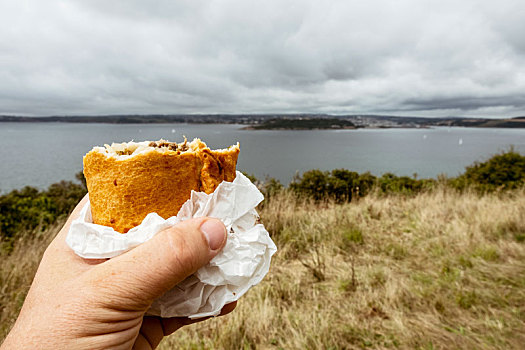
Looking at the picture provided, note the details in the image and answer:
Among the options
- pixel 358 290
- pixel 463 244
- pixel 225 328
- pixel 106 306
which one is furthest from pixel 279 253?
pixel 106 306

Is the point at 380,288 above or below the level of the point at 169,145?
below

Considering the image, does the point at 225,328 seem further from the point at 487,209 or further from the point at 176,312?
the point at 487,209

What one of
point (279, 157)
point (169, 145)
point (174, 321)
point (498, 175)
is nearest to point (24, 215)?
point (174, 321)

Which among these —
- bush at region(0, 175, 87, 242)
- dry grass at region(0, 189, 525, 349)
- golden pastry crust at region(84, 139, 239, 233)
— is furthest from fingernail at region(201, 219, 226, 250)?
bush at region(0, 175, 87, 242)

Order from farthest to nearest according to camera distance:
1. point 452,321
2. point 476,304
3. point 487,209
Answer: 1. point 487,209
2. point 476,304
3. point 452,321

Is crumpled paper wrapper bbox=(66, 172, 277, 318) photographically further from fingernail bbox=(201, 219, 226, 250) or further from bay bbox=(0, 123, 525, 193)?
bay bbox=(0, 123, 525, 193)

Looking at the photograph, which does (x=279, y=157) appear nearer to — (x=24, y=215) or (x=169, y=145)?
(x=24, y=215)

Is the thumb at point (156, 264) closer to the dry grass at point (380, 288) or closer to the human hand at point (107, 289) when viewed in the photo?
the human hand at point (107, 289)

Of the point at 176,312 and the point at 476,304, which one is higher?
the point at 176,312
